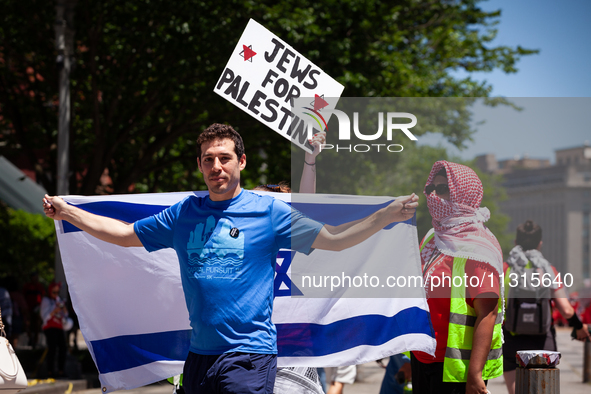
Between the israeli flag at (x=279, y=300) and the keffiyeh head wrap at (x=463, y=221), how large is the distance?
29cm

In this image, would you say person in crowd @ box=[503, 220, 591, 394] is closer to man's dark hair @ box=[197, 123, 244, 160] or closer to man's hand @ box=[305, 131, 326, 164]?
man's hand @ box=[305, 131, 326, 164]

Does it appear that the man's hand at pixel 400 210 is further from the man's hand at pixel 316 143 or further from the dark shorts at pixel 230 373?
the dark shorts at pixel 230 373

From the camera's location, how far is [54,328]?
10.9 m

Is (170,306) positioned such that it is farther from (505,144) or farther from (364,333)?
(505,144)

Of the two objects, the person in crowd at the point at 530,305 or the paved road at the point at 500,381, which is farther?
the paved road at the point at 500,381

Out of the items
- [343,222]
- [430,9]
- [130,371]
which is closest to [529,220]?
[343,222]

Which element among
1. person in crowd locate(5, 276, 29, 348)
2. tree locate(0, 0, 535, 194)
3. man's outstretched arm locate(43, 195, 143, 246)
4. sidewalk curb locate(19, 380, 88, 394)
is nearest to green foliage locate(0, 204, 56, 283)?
person in crowd locate(5, 276, 29, 348)

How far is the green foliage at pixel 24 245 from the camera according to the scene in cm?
2305

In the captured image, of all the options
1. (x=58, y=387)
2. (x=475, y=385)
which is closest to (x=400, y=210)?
(x=475, y=385)

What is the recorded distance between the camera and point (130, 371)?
4371 mm

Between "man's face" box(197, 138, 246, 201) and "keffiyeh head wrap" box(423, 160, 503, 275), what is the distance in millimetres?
1385

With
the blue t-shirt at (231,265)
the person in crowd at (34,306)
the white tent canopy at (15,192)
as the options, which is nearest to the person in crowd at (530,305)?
the blue t-shirt at (231,265)

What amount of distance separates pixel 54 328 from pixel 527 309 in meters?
8.10

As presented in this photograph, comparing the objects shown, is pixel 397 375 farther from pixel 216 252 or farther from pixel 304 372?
pixel 216 252
